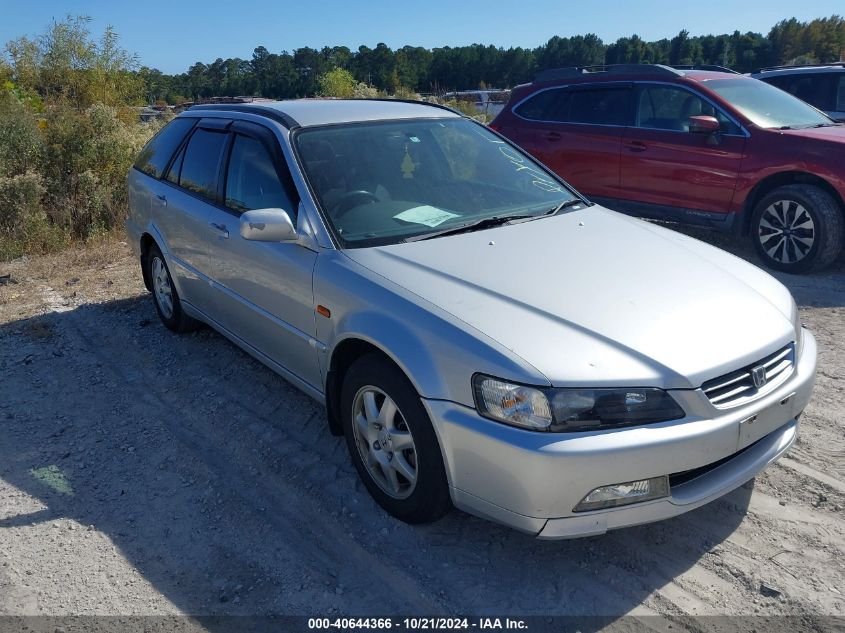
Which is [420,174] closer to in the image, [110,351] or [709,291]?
[709,291]

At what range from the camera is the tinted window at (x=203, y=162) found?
464 cm

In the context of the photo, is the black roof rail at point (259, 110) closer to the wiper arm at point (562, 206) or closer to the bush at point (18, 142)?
the wiper arm at point (562, 206)

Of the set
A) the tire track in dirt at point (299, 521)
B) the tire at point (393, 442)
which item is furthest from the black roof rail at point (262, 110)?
the tire track in dirt at point (299, 521)

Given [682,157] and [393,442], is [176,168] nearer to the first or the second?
[393,442]

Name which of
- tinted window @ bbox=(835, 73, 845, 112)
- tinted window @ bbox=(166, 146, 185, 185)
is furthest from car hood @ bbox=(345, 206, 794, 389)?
tinted window @ bbox=(835, 73, 845, 112)

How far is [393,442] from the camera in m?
3.12

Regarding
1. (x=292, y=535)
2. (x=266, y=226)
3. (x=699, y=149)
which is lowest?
(x=292, y=535)

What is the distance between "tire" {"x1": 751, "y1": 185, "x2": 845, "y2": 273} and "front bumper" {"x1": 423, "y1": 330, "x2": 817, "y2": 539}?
4199 mm

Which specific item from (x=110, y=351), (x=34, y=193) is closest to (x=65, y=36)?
(x=34, y=193)

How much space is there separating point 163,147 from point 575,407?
423 centimetres

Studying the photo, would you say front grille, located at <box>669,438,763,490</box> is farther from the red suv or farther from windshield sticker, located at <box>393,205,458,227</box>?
the red suv

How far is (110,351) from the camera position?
18.1 feet

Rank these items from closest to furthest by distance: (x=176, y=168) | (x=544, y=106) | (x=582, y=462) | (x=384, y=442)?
(x=582, y=462), (x=384, y=442), (x=176, y=168), (x=544, y=106)

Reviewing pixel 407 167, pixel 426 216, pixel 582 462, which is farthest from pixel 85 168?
pixel 582 462
